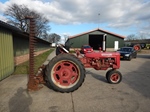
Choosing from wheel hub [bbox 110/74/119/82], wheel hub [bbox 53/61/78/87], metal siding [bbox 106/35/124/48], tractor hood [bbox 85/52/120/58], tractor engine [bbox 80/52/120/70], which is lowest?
wheel hub [bbox 110/74/119/82]

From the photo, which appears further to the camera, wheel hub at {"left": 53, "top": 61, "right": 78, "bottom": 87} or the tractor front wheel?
the tractor front wheel

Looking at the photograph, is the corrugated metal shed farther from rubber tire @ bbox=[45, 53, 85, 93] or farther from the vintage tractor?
rubber tire @ bbox=[45, 53, 85, 93]

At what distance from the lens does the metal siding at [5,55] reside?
23.7ft

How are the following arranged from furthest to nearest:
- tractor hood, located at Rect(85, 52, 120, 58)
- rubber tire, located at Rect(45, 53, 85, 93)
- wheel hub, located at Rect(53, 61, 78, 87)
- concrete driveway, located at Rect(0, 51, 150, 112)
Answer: tractor hood, located at Rect(85, 52, 120, 58) < wheel hub, located at Rect(53, 61, 78, 87) < rubber tire, located at Rect(45, 53, 85, 93) < concrete driveway, located at Rect(0, 51, 150, 112)

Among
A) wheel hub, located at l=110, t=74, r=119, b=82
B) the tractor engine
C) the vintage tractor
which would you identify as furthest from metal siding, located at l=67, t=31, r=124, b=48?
the vintage tractor

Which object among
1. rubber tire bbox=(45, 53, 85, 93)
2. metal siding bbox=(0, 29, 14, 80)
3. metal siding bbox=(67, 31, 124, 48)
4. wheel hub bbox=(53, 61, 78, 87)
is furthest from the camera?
metal siding bbox=(67, 31, 124, 48)

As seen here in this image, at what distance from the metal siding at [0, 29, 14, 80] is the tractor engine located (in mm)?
3659

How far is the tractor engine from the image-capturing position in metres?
6.49

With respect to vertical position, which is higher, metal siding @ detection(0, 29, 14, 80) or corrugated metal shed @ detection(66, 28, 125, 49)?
corrugated metal shed @ detection(66, 28, 125, 49)

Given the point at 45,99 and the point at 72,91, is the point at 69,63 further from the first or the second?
the point at 45,99

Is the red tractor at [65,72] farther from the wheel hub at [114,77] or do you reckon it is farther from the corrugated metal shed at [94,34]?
the corrugated metal shed at [94,34]

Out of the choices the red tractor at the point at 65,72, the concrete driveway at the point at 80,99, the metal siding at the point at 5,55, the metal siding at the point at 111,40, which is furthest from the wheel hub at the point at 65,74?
the metal siding at the point at 111,40

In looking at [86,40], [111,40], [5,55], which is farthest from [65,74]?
[111,40]

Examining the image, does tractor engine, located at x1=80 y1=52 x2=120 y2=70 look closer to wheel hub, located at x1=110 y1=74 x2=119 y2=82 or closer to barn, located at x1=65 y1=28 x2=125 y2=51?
wheel hub, located at x1=110 y1=74 x2=119 y2=82
